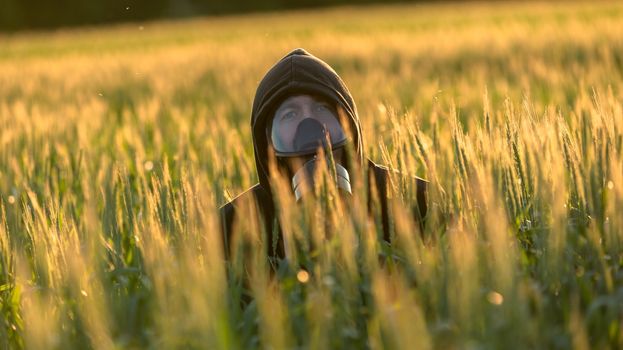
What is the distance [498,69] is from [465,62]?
135 centimetres

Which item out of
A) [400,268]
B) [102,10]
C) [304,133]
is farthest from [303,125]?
[102,10]

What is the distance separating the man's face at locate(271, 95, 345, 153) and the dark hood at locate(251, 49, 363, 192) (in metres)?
0.03

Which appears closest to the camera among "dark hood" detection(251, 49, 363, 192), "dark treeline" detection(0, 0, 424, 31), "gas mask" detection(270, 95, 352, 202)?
"gas mask" detection(270, 95, 352, 202)

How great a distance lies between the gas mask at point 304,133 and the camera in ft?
9.53

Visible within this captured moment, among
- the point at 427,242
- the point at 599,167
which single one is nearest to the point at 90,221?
the point at 427,242

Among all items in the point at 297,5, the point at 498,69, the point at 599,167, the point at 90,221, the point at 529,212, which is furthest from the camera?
the point at 297,5

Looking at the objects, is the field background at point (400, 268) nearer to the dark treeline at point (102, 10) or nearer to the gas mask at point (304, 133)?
the gas mask at point (304, 133)

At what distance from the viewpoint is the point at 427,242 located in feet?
7.63

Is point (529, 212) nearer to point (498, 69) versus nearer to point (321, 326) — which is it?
point (321, 326)

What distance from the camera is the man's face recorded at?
2916 mm

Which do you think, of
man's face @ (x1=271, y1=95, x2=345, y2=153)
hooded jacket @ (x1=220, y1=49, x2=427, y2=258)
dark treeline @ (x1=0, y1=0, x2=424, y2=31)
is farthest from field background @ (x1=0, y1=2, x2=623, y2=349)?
dark treeline @ (x1=0, y1=0, x2=424, y2=31)

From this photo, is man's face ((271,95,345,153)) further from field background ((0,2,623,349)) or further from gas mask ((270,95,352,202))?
field background ((0,2,623,349))

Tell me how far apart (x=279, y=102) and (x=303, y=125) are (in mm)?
240

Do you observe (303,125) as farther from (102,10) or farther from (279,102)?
(102,10)
